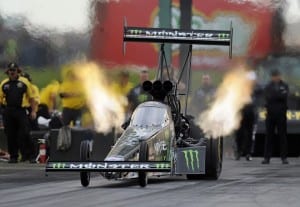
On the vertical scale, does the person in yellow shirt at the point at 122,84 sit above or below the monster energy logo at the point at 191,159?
above

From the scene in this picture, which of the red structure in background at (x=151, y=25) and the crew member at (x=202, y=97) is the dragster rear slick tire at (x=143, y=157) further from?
the red structure in background at (x=151, y=25)

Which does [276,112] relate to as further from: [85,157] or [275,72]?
[85,157]

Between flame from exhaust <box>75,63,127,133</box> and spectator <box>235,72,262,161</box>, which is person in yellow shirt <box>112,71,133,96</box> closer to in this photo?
flame from exhaust <box>75,63,127,133</box>

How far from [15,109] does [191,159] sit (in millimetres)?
6637

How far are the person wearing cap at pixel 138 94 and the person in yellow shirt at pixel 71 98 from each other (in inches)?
44.4

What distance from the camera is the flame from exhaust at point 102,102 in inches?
615

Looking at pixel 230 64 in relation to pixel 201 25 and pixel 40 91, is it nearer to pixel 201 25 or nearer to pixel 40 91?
pixel 201 25

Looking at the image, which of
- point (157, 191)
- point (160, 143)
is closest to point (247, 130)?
point (160, 143)

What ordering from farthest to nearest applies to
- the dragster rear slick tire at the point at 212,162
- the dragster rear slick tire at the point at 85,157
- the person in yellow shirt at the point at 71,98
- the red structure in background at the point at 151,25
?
the person in yellow shirt at the point at 71,98
the red structure in background at the point at 151,25
the dragster rear slick tire at the point at 212,162
the dragster rear slick tire at the point at 85,157

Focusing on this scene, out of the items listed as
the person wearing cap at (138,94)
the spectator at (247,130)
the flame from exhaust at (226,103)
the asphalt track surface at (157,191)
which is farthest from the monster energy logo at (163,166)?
the spectator at (247,130)

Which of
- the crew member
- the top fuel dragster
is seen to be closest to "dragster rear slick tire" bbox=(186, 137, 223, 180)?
the top fuel dragster

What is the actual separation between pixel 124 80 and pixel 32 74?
1.87 m

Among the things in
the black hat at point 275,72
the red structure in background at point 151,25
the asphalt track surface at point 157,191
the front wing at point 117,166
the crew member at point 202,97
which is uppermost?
the red structure in background at point 151,25

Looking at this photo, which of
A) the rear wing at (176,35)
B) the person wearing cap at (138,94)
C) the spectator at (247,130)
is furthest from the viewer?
the spectator at (247,130)
